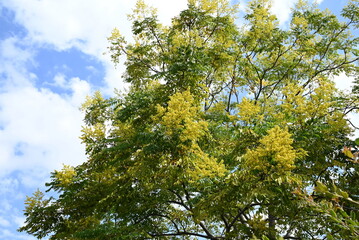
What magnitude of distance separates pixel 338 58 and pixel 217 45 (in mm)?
4477

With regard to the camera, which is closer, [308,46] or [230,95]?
[308,46]

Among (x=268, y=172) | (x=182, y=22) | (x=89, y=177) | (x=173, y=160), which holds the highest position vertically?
(x=182, y=22)

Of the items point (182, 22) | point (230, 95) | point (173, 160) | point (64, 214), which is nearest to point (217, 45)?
point (182, 22)

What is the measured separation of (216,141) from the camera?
7.84 m

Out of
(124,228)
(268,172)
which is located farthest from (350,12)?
(124,228)

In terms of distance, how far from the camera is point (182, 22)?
1016 cm

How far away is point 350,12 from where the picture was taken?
33.2ft

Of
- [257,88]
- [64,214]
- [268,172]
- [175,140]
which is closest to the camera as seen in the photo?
[268,172]

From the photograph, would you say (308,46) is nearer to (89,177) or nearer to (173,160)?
(173,160)

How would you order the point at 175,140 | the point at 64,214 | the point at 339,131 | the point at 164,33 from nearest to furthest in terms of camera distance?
the point at 175,140 → the point at 339,131 → the point at 64,214 → the point at 164,33

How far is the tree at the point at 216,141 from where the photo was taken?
5789mm

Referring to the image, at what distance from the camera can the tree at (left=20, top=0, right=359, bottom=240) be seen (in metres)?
5.79

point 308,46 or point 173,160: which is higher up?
point 308,46

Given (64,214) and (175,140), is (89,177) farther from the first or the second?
(175,140)
